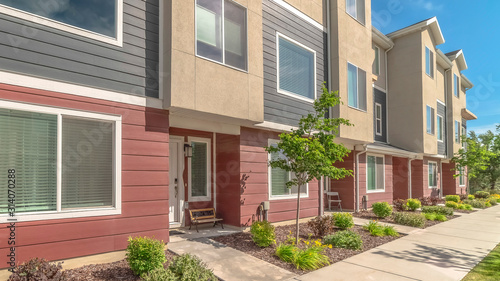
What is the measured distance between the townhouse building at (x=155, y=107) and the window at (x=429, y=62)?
26.0ft

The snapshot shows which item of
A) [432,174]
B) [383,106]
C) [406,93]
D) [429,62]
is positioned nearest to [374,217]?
[383,106]

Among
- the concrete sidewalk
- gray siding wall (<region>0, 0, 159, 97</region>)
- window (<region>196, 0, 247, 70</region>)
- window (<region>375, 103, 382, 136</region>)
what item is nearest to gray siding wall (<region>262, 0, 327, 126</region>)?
window (<region>196, 0, 247, 70</region>)

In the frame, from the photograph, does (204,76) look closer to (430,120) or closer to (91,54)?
(91,54)

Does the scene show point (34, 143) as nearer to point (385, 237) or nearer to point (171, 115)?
point (171, 115)

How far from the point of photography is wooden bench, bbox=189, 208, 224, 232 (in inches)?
301

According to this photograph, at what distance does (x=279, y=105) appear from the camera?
884 cm

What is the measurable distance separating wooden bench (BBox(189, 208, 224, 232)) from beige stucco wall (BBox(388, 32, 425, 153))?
41.9 ft

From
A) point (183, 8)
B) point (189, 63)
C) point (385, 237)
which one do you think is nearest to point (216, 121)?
point (189, 63)

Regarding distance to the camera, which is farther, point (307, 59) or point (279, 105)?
point (307, 59)

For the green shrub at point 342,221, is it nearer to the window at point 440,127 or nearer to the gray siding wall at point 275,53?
the gray siding wall at point 275,53

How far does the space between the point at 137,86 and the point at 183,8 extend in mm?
1867

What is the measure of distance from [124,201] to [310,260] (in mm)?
3546

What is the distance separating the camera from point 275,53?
8820mm

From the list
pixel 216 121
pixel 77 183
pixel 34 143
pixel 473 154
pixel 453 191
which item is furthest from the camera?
pixel 453 191
